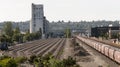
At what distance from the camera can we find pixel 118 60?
47.5 metres

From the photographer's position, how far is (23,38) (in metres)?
177

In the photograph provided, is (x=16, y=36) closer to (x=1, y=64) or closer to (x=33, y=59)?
(x=33, y=59)

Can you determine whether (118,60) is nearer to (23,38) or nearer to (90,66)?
(90,66)

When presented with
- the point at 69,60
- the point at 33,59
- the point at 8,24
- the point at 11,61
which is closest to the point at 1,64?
the point at 11,61

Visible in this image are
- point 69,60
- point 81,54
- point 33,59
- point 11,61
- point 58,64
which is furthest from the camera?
point 81,54

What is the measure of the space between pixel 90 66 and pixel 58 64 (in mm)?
16644

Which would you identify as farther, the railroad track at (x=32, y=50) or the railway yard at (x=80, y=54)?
the railroad track at (x=32, y=50)

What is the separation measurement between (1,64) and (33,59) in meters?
24.0

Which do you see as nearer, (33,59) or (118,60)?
(118,60)

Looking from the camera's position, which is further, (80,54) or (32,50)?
(32,50)

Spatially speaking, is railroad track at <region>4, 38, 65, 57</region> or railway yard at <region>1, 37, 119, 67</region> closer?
railway yard at <region>1, 37, 119, 67</region>

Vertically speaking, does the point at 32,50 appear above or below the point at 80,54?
below

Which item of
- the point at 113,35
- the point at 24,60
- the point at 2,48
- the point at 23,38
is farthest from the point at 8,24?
the point at 24,60

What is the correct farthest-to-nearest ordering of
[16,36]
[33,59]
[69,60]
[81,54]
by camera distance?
[16,36] → [81,54] → [33,59] → [69,60]
